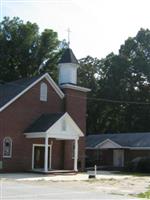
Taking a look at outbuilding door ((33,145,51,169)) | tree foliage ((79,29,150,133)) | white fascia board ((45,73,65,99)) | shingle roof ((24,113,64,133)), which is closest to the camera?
shingle roof ((24,113,64,133))

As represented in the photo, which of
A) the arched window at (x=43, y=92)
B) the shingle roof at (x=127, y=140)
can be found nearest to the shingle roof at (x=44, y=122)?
the arched window at (x=43, y=92)

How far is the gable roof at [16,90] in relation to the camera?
4453 cm

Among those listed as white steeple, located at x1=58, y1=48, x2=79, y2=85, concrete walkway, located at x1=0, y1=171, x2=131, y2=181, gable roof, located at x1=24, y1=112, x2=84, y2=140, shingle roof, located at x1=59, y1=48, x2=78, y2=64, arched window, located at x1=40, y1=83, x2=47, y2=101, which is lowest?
concrete walkway, located at x1=0, y1=171, x2=131, y2=181

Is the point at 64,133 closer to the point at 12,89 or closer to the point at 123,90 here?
the point at 12,89

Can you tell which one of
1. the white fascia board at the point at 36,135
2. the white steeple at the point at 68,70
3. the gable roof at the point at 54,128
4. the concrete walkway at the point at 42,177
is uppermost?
the white steeple at the point at 68,70

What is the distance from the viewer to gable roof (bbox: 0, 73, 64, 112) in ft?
146

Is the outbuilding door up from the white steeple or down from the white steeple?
down

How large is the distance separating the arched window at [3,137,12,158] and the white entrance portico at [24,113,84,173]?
5.57ft

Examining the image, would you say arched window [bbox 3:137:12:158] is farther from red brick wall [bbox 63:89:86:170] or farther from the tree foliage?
the tree foliage

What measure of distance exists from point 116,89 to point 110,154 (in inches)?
616

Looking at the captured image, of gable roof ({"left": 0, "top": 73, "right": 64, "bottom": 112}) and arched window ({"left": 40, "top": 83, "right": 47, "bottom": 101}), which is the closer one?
gable roof ({"left": 0, "top": 73, "right": 64, "bottom": 112})

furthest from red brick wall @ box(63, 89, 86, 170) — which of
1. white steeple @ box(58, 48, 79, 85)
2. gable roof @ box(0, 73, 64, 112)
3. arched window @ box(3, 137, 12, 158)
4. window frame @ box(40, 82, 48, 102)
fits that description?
arched window @ box(3, 137, 12, 158)

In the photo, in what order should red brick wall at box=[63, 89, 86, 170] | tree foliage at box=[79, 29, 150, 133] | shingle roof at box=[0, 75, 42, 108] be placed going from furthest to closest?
tree foliage at box=[79, 29, 150, 133] < red brick wall at box=[63, 89, 86, 170] < shingle roof at box=[0, 75, 42, 108]

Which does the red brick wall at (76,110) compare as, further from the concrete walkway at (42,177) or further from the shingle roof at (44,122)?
the concrete walkway at (42,177)
